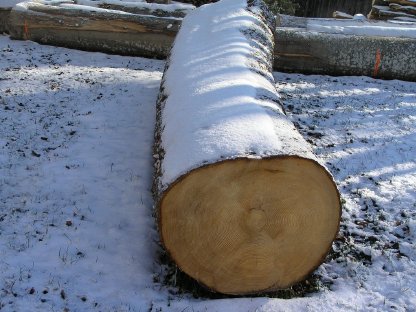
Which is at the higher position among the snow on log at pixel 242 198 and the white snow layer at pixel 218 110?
the white snow layer at pixel 218 110

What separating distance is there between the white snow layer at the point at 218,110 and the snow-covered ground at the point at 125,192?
0.97m

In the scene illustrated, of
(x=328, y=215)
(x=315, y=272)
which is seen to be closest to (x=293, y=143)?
(x=328, y=215)

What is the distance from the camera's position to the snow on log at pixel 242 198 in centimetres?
325

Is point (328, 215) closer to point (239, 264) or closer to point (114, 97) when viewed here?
point (239, 264)

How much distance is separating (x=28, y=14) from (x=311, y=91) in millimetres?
5952

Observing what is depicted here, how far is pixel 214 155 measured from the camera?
323cm

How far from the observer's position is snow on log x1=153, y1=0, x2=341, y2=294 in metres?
3.25

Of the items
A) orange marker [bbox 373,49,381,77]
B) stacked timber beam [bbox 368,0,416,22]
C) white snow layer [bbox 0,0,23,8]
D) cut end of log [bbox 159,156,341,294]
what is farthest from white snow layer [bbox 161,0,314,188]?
stacked timber beam [bbox 368,0,416,22]

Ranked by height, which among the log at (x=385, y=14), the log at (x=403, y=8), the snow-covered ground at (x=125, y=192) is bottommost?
the snow-covered ground at (x=125, y=192)

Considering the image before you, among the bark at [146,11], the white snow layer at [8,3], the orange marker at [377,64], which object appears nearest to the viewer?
the orange marker at [377,64]

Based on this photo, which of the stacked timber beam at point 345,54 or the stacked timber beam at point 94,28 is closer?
the stacked timber beam at point 345,54

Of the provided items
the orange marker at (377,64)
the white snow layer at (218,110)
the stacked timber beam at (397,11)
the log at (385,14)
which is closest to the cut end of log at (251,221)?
the white snow layer at (218,110)

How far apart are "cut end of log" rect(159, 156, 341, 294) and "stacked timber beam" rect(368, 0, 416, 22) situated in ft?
39.4

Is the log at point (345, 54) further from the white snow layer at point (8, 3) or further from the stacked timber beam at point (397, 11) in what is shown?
the white snow layer at point (8, 3)
